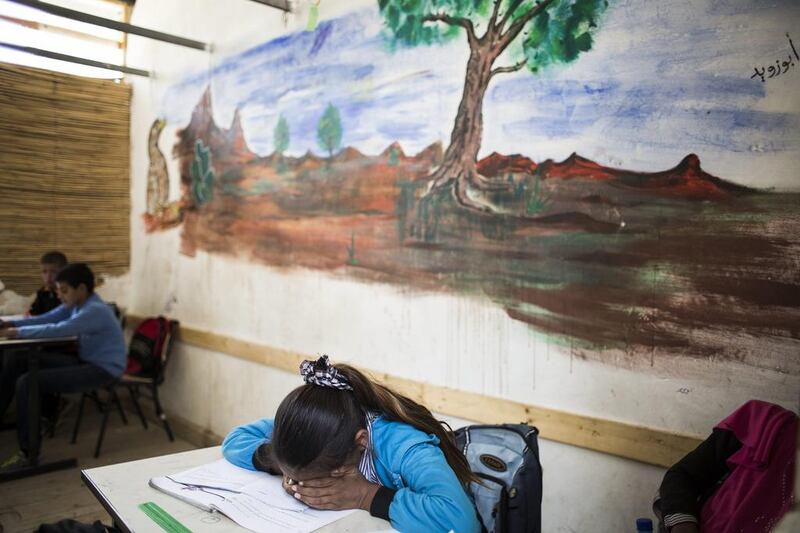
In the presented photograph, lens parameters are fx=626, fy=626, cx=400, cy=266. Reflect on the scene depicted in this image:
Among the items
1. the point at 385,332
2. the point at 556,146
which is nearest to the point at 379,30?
the point at 556,146

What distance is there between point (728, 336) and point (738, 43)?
1.02m

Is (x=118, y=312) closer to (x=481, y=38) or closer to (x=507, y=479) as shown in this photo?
(x=481, y=38)

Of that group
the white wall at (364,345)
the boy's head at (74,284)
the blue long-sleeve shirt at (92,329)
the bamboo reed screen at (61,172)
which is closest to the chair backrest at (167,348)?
the white wall at (364,345)

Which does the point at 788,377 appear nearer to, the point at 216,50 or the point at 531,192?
the point at 531,192

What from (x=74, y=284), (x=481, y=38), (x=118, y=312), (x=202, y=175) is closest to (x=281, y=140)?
(x=202, y=175)

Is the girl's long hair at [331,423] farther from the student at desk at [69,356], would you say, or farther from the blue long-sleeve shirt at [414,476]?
the student at desk at [69,356]

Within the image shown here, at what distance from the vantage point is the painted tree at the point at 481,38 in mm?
2617

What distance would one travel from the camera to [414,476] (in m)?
1.70

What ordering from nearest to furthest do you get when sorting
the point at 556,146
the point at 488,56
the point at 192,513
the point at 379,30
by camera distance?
the point at 192,513
the point at 556,146
the point at 488,56
the point at 379,30

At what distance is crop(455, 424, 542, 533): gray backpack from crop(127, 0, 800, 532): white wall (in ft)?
2.48

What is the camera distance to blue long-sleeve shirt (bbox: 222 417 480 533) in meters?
1.57

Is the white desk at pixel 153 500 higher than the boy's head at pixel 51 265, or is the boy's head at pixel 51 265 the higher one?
the boy's head at pixel 51 265

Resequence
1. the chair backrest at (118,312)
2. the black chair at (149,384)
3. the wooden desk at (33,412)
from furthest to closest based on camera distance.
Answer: the chair backrest at (118,312), the black chair at (149,384), the wooden desk at (33,412)

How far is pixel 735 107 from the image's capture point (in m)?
2.19
